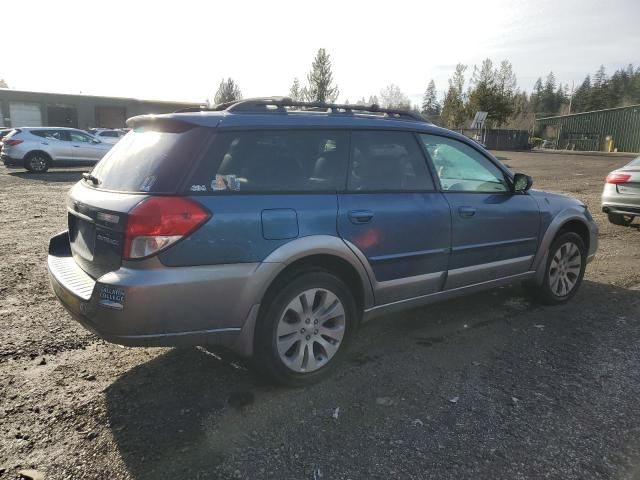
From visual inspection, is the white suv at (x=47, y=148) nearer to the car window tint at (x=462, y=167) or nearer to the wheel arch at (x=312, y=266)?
the car window tint at (x=462, y=167)

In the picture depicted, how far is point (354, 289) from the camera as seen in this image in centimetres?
346

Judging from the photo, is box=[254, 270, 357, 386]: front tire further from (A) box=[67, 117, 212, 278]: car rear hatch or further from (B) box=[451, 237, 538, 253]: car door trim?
(B) box=[451, 237, 538, 253]: car door trim

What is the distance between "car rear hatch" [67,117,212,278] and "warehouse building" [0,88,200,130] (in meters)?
41.0

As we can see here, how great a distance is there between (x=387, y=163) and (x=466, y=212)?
814 millimetres

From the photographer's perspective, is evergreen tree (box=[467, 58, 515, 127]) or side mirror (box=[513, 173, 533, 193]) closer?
side mirror (box=[513, 173, 533, 193])

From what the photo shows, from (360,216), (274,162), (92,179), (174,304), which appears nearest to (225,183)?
(274,162)

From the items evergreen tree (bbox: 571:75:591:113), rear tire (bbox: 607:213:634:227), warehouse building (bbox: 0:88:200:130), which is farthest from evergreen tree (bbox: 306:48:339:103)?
evergreen tree (bbox: 571:75:591:113)

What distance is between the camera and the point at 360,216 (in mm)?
3330

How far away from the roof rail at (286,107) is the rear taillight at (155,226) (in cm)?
87

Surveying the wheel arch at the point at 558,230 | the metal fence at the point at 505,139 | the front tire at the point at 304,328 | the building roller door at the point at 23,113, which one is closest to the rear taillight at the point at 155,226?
the front tire at the point at 304,328

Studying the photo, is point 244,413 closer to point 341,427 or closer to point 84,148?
point 341,427

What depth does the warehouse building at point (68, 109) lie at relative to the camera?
42.9 m

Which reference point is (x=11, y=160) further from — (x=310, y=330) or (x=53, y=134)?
(x=310, y=330)

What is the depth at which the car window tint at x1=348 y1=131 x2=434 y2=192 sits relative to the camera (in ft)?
11.5
